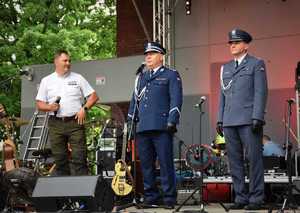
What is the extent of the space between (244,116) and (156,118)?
3.25 feet

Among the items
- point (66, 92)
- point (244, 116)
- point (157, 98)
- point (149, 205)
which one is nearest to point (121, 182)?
point (149, 205)

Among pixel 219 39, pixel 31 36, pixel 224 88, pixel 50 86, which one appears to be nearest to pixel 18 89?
pixel 31 36

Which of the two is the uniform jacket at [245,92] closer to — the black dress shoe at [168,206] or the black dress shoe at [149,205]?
the black dress shoe at [168,206]

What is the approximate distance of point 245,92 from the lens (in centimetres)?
601

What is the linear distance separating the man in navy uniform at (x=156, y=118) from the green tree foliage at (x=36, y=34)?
456 inches

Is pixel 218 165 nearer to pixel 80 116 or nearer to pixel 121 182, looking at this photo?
pixel 121 182

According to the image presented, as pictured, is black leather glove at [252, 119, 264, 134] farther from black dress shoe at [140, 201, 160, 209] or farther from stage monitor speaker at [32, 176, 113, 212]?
stage monitor speaker at [32, 176, 113, 212]

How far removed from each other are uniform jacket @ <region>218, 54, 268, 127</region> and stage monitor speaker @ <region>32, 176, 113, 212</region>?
5.33 feet

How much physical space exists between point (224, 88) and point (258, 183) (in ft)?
3.67

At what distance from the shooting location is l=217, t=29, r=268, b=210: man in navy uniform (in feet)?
19.2

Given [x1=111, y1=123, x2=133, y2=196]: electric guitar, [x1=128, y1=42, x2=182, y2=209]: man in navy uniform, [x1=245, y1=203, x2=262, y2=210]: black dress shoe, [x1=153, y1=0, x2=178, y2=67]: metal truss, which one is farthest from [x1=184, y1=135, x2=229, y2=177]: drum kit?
[x1=245, y1=203, x2=262, y2=210]: black dress shoe

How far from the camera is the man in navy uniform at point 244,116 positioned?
584 cm

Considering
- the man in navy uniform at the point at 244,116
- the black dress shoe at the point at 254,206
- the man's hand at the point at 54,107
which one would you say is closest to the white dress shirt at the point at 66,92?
the man's hand at the point at 54,107

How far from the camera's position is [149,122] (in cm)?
630
